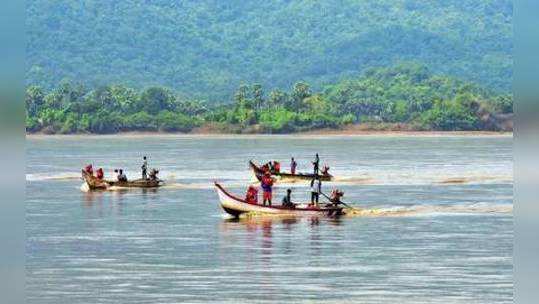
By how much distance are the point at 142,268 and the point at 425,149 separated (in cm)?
7079

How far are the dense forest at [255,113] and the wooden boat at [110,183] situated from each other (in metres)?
84.7

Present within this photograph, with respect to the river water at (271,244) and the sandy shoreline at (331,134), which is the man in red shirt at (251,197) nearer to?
the river water at (271,244)

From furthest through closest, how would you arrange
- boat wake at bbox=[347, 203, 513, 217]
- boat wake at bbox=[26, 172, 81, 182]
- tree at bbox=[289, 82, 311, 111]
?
tree at bbox=[289, 82, 311, 111] < boat wake at bbox=[26, 172, 81, 182] < boat wake at bbox=[347, 203, 513, 217]

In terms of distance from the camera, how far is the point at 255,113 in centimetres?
13962

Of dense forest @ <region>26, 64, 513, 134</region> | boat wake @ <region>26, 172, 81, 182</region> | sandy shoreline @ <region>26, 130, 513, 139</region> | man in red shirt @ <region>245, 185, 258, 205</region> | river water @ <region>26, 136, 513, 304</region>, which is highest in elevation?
dense forest @ <region>26, 64, 513, 134</region>

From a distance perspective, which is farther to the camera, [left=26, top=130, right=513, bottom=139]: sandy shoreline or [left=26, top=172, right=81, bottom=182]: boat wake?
[left=26, top=130, right=513, bottom=139]: sandy shoreline

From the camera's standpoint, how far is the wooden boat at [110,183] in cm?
5284

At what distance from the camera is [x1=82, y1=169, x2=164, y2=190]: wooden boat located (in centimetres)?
5284

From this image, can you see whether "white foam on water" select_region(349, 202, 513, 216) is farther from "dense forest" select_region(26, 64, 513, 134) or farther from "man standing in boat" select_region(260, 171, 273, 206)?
Result: "dense forest" select_region(26, 64, 513, 134)

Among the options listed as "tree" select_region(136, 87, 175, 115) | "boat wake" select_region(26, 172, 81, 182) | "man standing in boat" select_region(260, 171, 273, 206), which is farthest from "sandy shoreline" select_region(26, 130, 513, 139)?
"man standing in boat" select_region(260, 171, 273, 206)

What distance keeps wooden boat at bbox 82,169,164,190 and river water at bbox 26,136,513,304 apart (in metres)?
0.36

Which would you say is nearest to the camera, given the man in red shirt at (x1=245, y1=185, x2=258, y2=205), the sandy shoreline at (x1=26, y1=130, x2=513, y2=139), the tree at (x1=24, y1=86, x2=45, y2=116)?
the man in red shirt at (x1=245, y1=185, x2=258, y2=205)

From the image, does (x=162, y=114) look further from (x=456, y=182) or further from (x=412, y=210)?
(x=412, y=210)

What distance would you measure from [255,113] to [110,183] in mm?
86140
